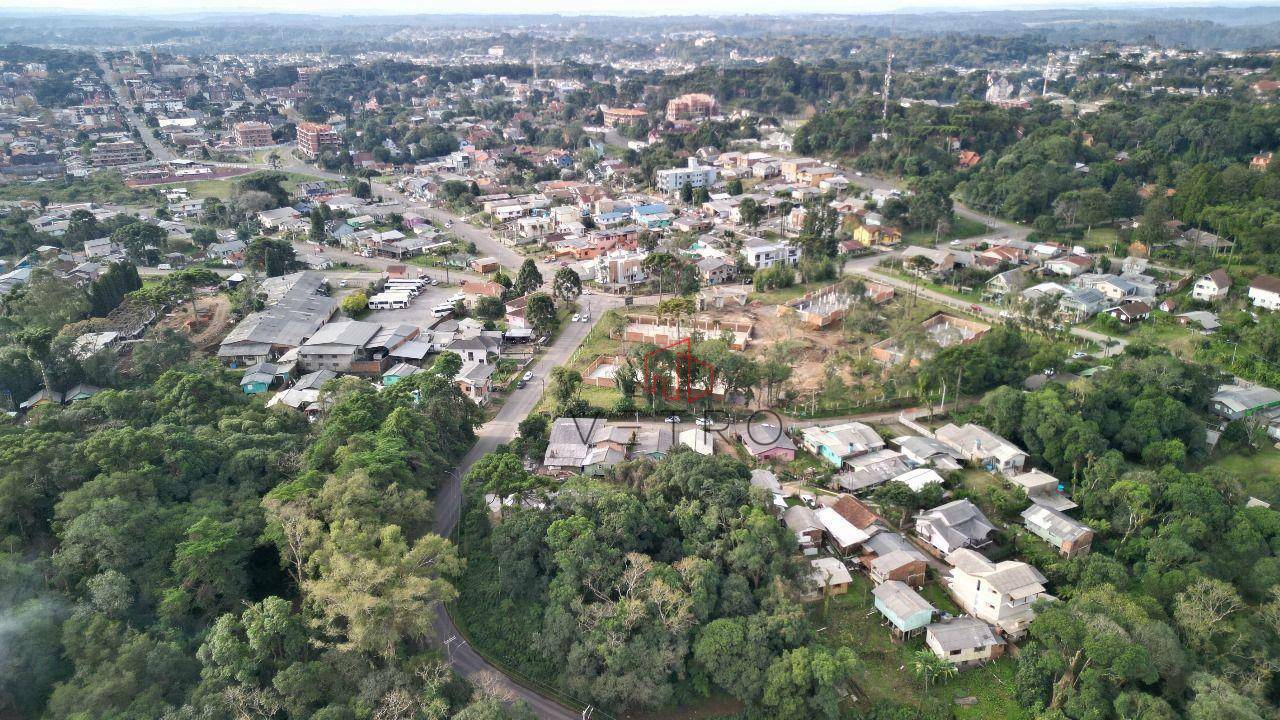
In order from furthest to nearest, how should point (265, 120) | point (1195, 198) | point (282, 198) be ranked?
point (265, 120), point (282, 198), point (1195, 198)

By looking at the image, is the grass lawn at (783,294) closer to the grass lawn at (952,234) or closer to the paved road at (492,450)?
the paved road at (492,450)

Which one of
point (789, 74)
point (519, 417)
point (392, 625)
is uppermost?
point (789, 74)

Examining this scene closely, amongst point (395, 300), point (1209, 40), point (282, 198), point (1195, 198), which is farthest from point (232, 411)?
point (1209, 40)

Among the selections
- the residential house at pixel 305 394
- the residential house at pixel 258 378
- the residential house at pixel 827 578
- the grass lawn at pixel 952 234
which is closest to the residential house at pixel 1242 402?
the residential house at pixel 827 578

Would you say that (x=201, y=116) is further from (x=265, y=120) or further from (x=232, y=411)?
(x=232, y=411)

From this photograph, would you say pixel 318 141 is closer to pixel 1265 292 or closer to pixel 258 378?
pixel 258 378

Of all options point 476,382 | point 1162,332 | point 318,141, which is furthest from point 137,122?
point 1162,332
